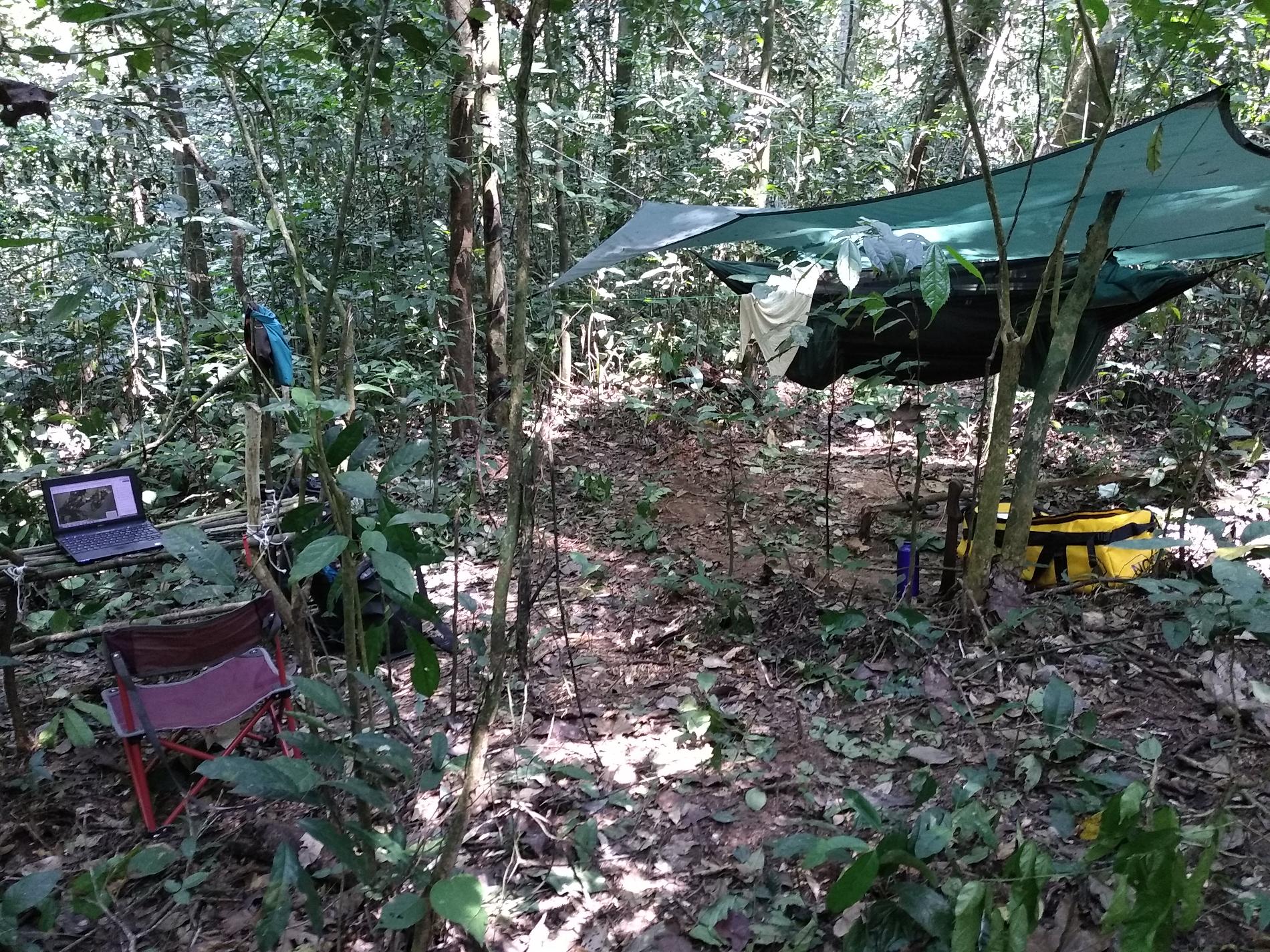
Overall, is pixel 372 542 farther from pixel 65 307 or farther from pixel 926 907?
pixel 926 907

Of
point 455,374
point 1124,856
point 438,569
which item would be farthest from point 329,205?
point 1124,856

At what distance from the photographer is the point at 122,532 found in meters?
2.63

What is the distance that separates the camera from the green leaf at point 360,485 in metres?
1.33

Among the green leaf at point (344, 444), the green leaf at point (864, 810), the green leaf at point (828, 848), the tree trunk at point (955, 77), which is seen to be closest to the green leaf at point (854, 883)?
the green leaf at point (828, 848)

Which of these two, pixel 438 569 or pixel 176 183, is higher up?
pixel 176 183

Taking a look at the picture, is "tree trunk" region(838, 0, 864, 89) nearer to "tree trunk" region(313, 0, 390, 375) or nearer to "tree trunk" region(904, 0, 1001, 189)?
"tree trunk" region(904, 0, 1001, 189)

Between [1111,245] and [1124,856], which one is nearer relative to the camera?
[1124,856]

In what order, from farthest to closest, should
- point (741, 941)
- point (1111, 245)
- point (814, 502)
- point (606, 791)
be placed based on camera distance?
point (814, 502)
point (1111, 245)
point (606, 791)
point (741, 941)

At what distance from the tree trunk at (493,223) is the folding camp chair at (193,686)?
5.56ft

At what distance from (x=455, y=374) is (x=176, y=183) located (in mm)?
2728

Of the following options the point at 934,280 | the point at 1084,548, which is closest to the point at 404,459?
the point at 934,280

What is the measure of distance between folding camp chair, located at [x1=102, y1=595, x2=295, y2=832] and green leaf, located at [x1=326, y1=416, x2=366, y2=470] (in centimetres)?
106

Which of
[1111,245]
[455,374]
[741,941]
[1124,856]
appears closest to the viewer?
[1124,856]

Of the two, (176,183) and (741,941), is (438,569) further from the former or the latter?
(176,183)
